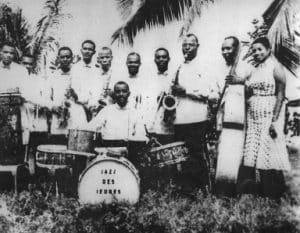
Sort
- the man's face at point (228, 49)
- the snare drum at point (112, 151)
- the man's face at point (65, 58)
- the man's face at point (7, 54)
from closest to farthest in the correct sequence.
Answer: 1. the man's face at point (228, 49)
2. the snare drum at point (112, 151)
3. the man's face at point (65, 58)
4. the man's face at point (7, 54)

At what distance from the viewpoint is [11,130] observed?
22.7 ft

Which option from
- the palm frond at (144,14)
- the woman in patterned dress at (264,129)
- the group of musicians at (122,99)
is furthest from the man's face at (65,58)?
the woman in patterned dress at (264,129)

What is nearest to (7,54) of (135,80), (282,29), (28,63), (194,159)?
(28,63)

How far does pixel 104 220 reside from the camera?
6562mm

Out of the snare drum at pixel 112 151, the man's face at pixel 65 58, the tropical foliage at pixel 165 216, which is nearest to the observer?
the tropical foliage at pixel 165 216

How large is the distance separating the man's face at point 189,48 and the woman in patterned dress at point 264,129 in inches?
29.3

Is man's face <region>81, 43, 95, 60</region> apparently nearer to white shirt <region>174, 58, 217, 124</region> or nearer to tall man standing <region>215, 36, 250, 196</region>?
white shirt <region>174, 58, 217, 124</region>

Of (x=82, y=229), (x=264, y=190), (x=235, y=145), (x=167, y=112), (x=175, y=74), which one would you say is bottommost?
(x=82, y=229)

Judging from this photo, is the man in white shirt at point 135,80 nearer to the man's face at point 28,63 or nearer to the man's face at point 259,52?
the man's face at point 28,63

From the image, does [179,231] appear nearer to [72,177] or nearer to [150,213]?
[150,213]

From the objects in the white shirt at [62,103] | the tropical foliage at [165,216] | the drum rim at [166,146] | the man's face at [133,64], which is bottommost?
the tropical foliage at [165,216]

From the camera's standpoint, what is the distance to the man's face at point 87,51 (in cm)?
672

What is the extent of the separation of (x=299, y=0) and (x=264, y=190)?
2.42 metres

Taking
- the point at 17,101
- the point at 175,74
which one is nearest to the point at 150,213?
the point at 175,74
